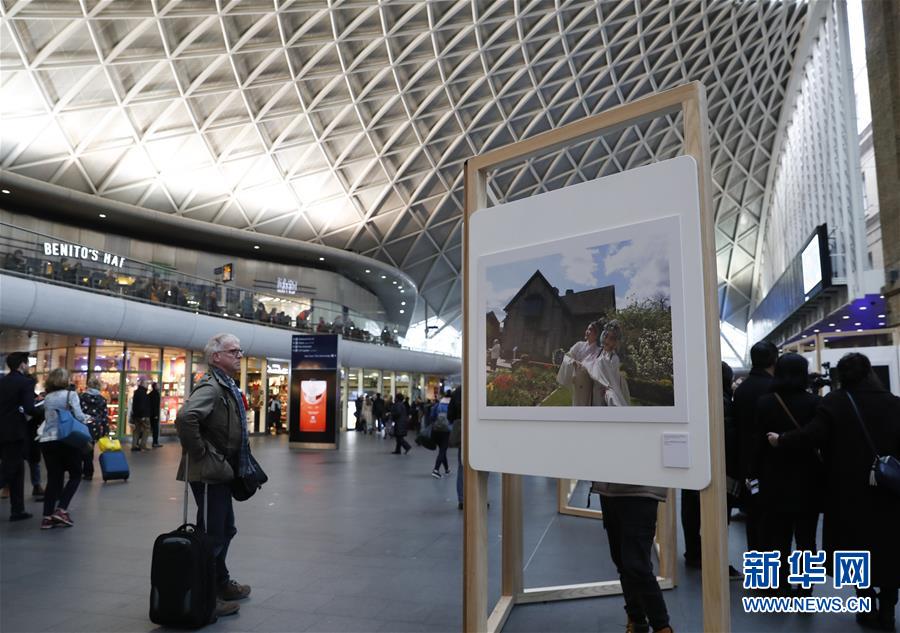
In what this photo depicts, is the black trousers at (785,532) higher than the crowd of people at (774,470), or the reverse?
the crowd of people at (774,470)

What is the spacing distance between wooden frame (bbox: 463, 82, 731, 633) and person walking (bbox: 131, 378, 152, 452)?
15.1m

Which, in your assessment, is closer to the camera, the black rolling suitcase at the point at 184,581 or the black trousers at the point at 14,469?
the black rolling suitcase at the point at 184,581

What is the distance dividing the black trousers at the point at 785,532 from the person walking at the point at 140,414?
1622cm

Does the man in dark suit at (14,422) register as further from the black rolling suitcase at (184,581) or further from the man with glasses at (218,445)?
the black rolling suitcase at (184,581)

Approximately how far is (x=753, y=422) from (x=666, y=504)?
1.02 m

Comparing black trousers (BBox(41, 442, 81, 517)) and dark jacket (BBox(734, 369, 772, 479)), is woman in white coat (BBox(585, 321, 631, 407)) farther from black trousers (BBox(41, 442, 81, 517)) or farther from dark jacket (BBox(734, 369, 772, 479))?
black trousers (BBox(41, 442, 81, 517))

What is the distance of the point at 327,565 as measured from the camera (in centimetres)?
564

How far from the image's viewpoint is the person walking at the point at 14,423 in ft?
24.3

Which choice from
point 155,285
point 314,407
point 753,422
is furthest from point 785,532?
point 155,285

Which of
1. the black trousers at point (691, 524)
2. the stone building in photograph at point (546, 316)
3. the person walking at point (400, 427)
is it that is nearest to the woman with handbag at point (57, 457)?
the stone building in photograph at point (546, 316)

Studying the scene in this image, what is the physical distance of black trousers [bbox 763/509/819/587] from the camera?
472 cm

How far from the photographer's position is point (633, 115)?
3314 millimetres

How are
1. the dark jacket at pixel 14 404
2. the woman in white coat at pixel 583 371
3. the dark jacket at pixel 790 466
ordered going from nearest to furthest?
the woman in white coat at pixel 583 371 → the dark jacket at pixel 790 466 → the dark jacket at pixel 14 404

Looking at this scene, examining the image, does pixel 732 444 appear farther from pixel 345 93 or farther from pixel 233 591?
pixel 345 93
